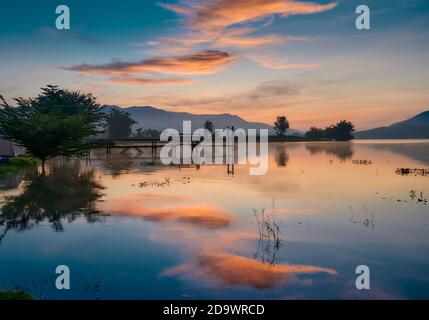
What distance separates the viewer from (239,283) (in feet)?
39.2

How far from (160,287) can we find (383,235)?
10517mm

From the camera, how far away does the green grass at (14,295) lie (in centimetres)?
1008

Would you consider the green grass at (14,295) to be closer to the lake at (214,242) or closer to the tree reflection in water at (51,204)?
the lake at (214,242)

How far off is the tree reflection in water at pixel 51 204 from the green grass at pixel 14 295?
695 cm

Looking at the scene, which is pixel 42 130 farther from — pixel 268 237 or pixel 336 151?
pixel 336 151

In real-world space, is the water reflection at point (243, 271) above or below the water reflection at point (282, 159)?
below

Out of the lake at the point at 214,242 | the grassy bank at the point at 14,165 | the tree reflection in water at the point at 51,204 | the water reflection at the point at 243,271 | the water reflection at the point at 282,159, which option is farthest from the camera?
the water reflection at the point at 282,159

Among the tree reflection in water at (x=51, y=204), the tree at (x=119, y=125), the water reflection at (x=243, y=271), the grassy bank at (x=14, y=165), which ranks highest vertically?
the tree at (x=119, y=125)

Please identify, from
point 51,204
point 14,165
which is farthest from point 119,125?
point 51,204

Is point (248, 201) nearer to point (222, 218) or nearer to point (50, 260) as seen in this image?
point (222, 218)

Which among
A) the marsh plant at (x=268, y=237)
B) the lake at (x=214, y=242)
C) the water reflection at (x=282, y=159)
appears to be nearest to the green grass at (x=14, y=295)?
the lake at (x=214, y=242)

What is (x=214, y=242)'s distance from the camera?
16.3 meters

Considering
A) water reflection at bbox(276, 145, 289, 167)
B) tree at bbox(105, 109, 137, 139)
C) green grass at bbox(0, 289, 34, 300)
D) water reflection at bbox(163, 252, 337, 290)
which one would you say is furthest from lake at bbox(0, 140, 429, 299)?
tree at bbox(105, 109, 137, 139)
